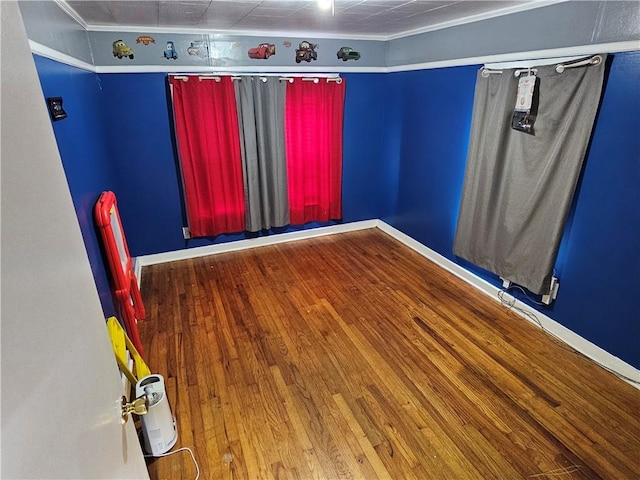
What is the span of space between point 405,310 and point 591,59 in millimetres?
1992

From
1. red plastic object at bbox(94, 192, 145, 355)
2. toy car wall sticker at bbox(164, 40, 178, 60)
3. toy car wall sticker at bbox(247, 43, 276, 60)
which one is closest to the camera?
red plastic object at bbox(94, 192, 145, 355)

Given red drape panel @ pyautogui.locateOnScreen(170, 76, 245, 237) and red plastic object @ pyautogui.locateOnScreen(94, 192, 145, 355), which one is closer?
red plastic object @ pyautogui.locateOnScreen(94, 192, 145, 355)

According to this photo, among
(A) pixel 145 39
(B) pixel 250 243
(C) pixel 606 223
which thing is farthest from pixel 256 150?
(C) pixel 606 223

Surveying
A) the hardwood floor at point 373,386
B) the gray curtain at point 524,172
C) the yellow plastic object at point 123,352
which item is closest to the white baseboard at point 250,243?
the hardwood floor at point 373,386

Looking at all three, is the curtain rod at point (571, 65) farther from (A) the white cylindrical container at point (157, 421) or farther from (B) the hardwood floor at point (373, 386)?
(A) the white cylindrical container at point (157, 421)

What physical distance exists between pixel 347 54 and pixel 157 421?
144 inches

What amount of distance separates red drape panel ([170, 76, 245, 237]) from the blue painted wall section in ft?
2.58

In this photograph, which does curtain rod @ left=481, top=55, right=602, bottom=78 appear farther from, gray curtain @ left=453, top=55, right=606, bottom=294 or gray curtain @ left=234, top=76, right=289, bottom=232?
gray curtain @ left=234, top=76, right=289, bottom=232

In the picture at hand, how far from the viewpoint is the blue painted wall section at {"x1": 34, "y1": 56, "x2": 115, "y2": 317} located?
169 cm

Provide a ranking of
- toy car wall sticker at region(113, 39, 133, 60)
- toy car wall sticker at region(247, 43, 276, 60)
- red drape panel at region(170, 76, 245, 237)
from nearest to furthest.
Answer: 1. toy car wall sticker at region(113, 39, 133, 60)
2. red drape panel at region(170, 76, 245, 237)
3. toy car wall sticker at region(247, 43, 276, 60)

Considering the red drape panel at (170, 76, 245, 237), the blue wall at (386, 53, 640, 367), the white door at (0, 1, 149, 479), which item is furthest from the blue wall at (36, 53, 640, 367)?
the white door at (0, 1, 149, 479)

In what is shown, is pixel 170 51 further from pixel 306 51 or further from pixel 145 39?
pixel 306 51

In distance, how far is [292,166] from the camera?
12.7 feet

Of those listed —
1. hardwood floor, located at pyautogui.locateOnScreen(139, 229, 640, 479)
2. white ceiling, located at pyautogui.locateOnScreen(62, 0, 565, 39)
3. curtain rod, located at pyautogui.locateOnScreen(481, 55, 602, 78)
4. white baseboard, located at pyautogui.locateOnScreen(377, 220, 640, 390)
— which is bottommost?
hardwood floor, located at pyautogui.locateOnScreen(139, 229, 640, 479)
